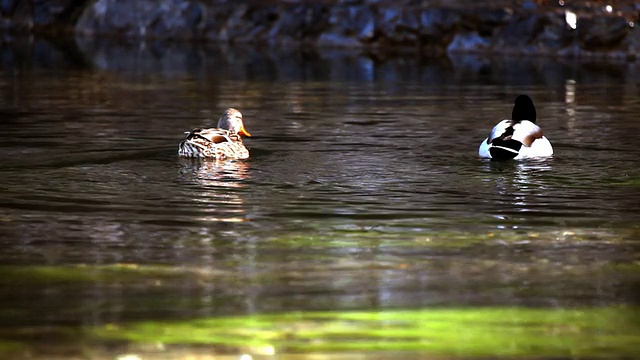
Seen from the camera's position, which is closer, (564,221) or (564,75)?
(564,221)

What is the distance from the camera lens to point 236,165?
40.8 feet

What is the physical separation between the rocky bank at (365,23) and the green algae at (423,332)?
22869mm

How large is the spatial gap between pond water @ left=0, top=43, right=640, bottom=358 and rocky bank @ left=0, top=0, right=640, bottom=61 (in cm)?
947

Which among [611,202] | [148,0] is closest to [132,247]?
[611,202]

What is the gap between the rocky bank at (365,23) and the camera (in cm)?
2912

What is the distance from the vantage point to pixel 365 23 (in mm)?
33188

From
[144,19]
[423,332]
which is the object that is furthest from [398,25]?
[423,332]

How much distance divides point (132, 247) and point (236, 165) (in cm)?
440

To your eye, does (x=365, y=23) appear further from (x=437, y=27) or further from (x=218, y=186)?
(x=218, y=186)

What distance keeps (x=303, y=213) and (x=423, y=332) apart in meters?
3.49

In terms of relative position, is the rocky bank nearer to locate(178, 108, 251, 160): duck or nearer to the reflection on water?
locate(178, 108, 251, 160): duck

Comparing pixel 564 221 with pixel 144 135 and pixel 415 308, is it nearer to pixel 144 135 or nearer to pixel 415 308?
pixel 415 308

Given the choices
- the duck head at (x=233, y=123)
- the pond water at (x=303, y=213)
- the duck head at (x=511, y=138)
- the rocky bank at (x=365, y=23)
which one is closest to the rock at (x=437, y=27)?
the rocky bank at (x=365, y=23)

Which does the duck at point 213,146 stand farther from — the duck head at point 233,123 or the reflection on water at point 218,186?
the duck head at point 233,123
